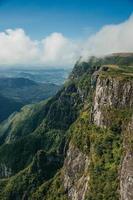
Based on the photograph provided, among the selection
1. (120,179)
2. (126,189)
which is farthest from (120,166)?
(126,189)

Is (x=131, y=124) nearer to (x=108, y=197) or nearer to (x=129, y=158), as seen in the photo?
Answer: (x=129, y=158)

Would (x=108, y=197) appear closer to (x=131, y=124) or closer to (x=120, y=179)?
(x=120, y=179)

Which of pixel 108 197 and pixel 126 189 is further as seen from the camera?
pixel 108 197

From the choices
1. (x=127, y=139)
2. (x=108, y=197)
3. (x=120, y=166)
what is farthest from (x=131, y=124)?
(x=108, y=197)

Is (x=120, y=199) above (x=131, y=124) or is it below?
below

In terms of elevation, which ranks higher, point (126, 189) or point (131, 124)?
point (131, 124)

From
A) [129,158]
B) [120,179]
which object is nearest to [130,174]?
[129,158]

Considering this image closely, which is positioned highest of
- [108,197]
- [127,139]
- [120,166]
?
[127,139]

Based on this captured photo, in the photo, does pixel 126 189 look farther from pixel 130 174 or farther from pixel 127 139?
pixel 127 139
